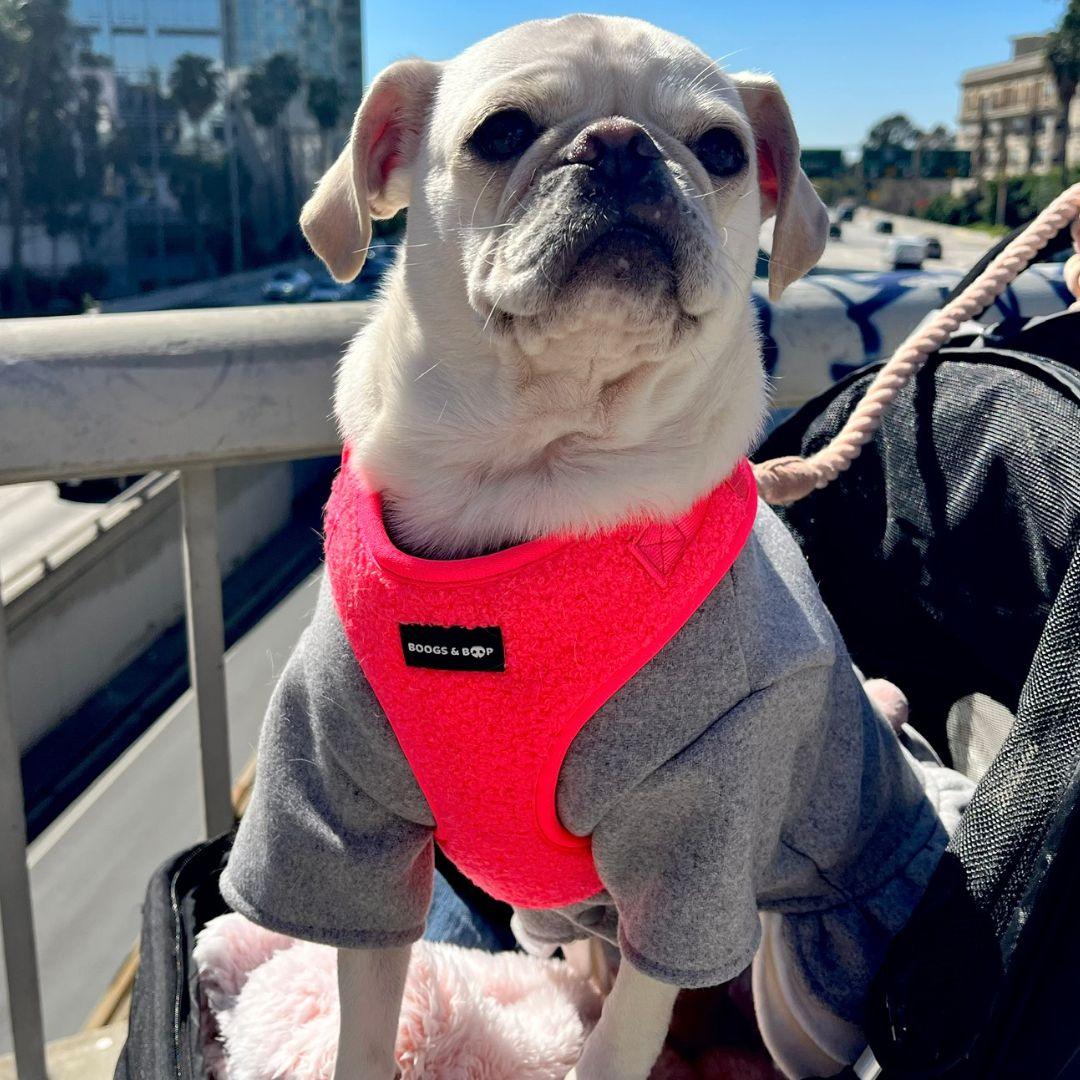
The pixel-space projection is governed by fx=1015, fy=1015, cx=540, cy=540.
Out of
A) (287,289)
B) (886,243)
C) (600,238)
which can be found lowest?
(287,289)

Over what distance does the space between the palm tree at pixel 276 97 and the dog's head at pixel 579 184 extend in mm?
62398

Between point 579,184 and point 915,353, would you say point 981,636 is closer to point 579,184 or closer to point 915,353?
point 915,353

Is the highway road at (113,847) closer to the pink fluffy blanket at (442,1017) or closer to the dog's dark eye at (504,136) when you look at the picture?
the pink fluffy blanket at (442,1017)

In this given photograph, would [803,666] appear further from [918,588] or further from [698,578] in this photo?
[918,588]

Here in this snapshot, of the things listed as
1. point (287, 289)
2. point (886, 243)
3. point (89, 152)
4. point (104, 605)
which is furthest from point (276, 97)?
point (104, 605)

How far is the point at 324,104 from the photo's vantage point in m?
64.5

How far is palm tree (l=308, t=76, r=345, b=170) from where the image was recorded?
64.2m

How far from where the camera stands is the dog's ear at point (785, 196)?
1.70 metres

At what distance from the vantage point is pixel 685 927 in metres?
1.29

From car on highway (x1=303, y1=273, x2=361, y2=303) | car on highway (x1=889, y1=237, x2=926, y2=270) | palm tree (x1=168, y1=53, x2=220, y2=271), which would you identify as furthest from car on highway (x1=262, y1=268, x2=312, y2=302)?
car on highway (x1=889, y1=237, x2=926, y2=270)

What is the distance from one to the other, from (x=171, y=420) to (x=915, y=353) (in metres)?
1.27

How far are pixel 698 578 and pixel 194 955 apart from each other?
1114 millimetres

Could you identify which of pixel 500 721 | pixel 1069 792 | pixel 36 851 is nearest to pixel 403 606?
pixel 500 721

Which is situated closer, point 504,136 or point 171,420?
point 504,136
